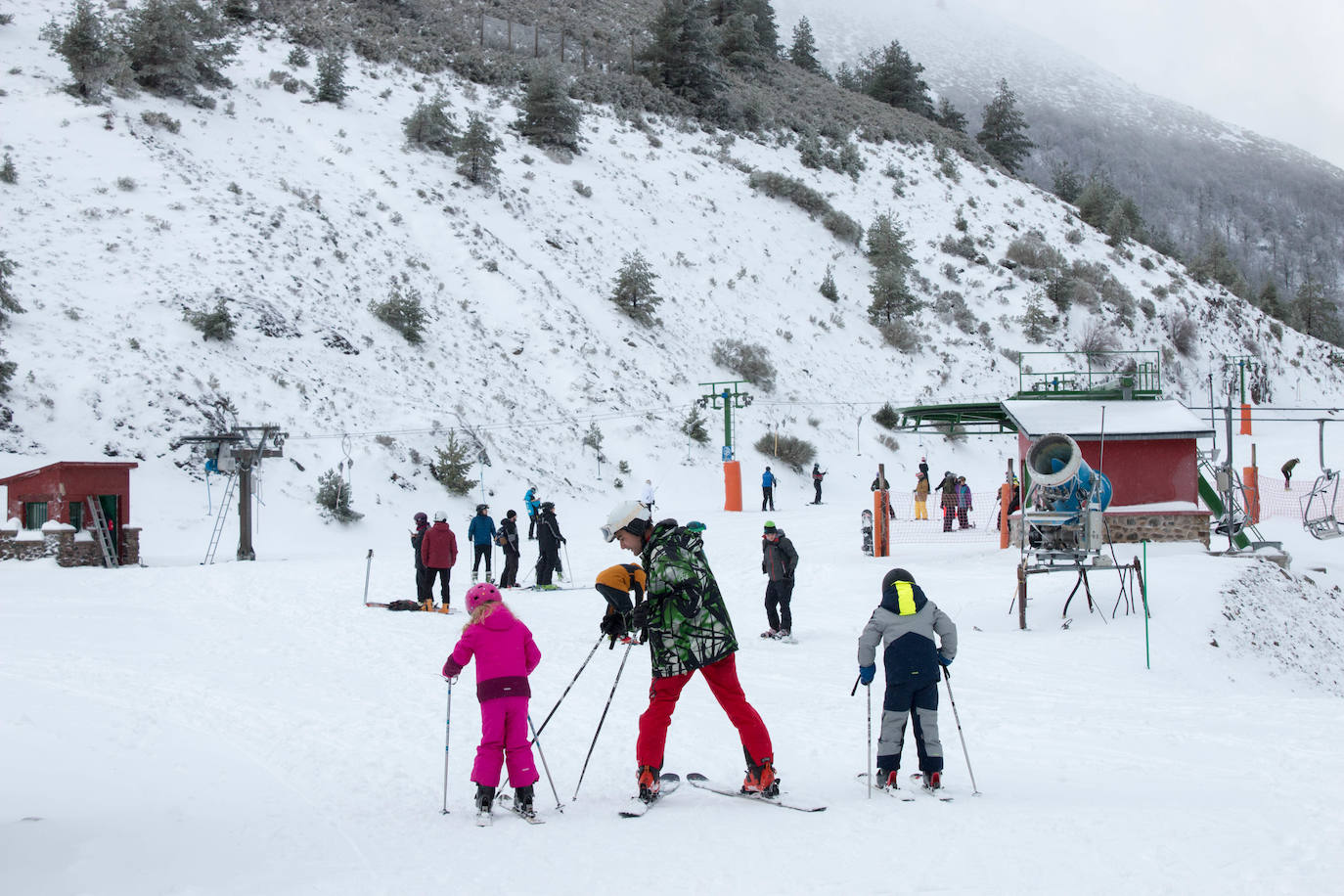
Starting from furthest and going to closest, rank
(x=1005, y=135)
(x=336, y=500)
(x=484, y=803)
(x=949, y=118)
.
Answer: (x=949, y=118)
(x=1005, y=135)
(x=336, y=500)
(x=484, y=803)

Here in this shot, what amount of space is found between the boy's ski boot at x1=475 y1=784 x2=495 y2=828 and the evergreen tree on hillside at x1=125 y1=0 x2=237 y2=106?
120 ft

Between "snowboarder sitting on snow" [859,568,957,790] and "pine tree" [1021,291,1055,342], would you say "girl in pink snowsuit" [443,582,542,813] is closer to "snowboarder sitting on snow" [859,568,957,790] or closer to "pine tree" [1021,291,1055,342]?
"snowboarder sitting on snow" [859,568,957,790]

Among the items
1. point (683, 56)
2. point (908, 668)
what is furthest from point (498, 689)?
point (683, 56)

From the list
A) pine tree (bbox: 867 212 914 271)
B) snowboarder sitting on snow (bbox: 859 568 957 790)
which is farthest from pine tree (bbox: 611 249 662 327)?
snowboarder sitting on snow (bbox: 859 568 957 790)

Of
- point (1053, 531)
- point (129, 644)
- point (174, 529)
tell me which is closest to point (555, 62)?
point (174, 529)

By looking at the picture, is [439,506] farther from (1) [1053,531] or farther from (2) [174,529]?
(1) [1053,531]

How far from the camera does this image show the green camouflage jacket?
6242mm

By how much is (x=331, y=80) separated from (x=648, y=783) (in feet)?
131

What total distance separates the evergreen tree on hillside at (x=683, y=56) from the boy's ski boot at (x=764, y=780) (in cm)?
5224

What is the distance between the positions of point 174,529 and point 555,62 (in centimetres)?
3600

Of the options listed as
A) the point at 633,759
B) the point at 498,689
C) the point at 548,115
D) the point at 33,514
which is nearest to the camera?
the point at 498,689

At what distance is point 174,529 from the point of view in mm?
21859

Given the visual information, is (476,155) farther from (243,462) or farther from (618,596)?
(618,596)

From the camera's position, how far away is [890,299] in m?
45.2
